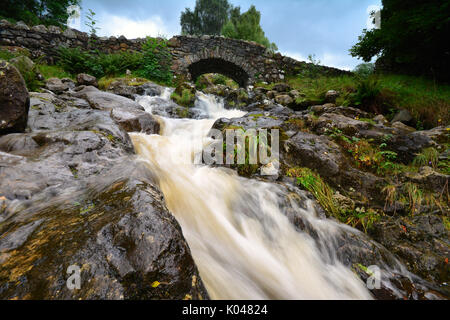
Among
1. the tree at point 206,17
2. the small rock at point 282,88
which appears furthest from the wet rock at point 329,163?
the tree at point 206,17

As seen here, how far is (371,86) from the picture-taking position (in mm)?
5879

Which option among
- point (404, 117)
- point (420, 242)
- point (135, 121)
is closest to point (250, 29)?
point (404, 117)

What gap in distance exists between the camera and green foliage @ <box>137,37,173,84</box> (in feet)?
30.0

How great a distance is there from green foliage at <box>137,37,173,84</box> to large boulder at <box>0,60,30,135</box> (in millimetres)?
7098

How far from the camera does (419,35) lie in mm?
6301

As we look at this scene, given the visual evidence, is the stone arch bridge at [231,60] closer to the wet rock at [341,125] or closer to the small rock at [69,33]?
the small rock at [69,33]

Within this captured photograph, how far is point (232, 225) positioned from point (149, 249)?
1331 millimetres

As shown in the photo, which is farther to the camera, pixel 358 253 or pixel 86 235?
pixel 358 253

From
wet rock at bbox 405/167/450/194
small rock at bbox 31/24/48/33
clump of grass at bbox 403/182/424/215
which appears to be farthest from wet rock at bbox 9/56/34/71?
wet rock at bbox 405/167/450/194

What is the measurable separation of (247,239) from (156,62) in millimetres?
9765

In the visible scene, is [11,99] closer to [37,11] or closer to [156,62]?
[156,62]

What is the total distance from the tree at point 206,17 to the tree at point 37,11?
19.4m

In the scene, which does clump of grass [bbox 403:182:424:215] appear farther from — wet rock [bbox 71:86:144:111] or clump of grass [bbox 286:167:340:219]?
wet rock [bbox 71:86:144:111]

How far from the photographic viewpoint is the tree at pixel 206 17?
32.3m
